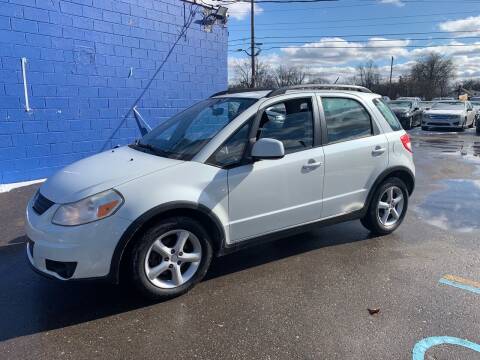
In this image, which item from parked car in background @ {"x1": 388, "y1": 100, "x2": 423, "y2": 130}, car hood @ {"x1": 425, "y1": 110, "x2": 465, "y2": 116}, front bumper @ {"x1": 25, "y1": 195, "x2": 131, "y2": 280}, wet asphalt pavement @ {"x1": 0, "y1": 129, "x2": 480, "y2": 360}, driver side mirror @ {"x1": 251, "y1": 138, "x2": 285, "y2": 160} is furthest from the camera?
parked car in background @ {"x1": 388, "y1": 100, "x2": 423, "y2": 130}

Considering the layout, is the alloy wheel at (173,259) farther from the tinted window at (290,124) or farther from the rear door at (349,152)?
the rear door at (349,152)

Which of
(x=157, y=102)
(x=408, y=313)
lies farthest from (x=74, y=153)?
(x=408, y=313)

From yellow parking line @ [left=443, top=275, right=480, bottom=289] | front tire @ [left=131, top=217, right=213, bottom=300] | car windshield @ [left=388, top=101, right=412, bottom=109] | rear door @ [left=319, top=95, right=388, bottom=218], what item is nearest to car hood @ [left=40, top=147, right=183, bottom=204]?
front tire @ [left=131, top=217, right=213, bottom=300]

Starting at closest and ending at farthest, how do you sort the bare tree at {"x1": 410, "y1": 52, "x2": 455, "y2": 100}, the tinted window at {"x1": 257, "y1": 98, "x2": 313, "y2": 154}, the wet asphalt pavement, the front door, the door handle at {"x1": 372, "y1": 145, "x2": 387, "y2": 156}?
1. the wet asphalt pavement
2. the front door
3. the tinted window at {"x1": 257, "y1": 98, "x2": 313, "y2": 154}
4. the door handle at {"x1": 372, "y1": 145, "x2": 387, "y2": 156}
5. the bare tree at {"x1": 410, "y1": 52, "x2": 455, "y2": 100}

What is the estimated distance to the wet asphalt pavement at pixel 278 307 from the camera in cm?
294

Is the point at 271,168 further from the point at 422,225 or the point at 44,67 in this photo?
the point at 44,67

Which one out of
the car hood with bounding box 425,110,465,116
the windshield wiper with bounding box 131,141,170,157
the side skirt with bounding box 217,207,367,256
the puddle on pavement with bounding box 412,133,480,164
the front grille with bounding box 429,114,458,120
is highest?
the windshield wiper with bounding box 131,141,170,157

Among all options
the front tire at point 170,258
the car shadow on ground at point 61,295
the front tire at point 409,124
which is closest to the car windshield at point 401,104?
the front tire at point 409,124

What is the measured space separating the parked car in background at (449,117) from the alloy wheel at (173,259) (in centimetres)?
2152

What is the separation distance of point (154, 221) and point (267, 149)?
45.6 inches

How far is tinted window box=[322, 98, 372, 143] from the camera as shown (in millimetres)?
4449

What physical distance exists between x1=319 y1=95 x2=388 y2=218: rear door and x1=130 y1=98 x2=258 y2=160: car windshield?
97 centimetres

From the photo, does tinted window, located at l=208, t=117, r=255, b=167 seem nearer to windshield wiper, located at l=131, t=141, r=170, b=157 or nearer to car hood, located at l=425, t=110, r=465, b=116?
windshield wiper, located at l=131, t=141, r=170, b=157

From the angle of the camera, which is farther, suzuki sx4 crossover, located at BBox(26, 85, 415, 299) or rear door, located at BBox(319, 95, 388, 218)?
rear door, located at BBox(319, 95, 388, 218)
